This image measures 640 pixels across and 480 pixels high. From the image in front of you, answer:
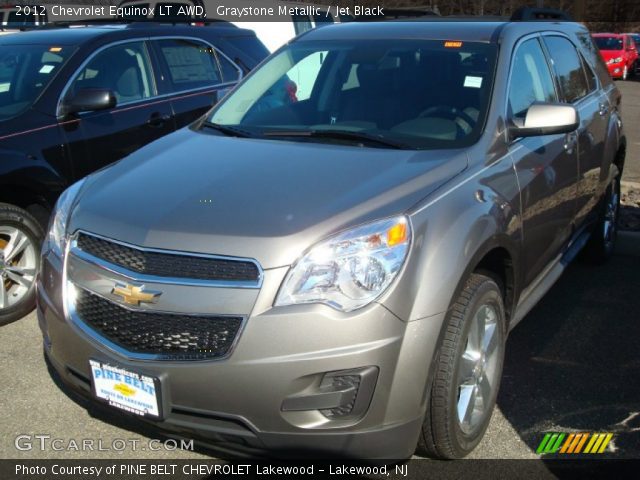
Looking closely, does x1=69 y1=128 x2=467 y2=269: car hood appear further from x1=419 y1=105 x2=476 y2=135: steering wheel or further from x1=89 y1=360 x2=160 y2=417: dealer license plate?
x1=89 y1=360 x2=160 y2=417: dealer license plate

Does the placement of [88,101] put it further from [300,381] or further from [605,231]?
[605,231]

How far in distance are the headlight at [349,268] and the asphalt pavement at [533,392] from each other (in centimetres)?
107

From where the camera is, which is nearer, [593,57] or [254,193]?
[254,193]

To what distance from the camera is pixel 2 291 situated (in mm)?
4309

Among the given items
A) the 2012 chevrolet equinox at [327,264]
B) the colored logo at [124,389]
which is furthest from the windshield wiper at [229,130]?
the colored logo at [124,389]

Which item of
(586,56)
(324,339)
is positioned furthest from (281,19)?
(324,339)

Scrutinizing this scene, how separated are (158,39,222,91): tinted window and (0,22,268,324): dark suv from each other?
0.01m

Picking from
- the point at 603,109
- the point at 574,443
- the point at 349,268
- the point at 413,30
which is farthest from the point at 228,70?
the point at 574,443

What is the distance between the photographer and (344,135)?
3.45 meters

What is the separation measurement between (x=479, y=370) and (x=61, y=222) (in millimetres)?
1899

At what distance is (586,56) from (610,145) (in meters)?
0.65

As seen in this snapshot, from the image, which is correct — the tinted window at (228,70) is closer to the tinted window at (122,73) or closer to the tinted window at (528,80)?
the tinted window at (122,73)

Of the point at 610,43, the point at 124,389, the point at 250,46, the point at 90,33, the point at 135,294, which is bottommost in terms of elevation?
the point at 610,43

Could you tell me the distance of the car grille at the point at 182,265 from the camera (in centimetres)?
245
